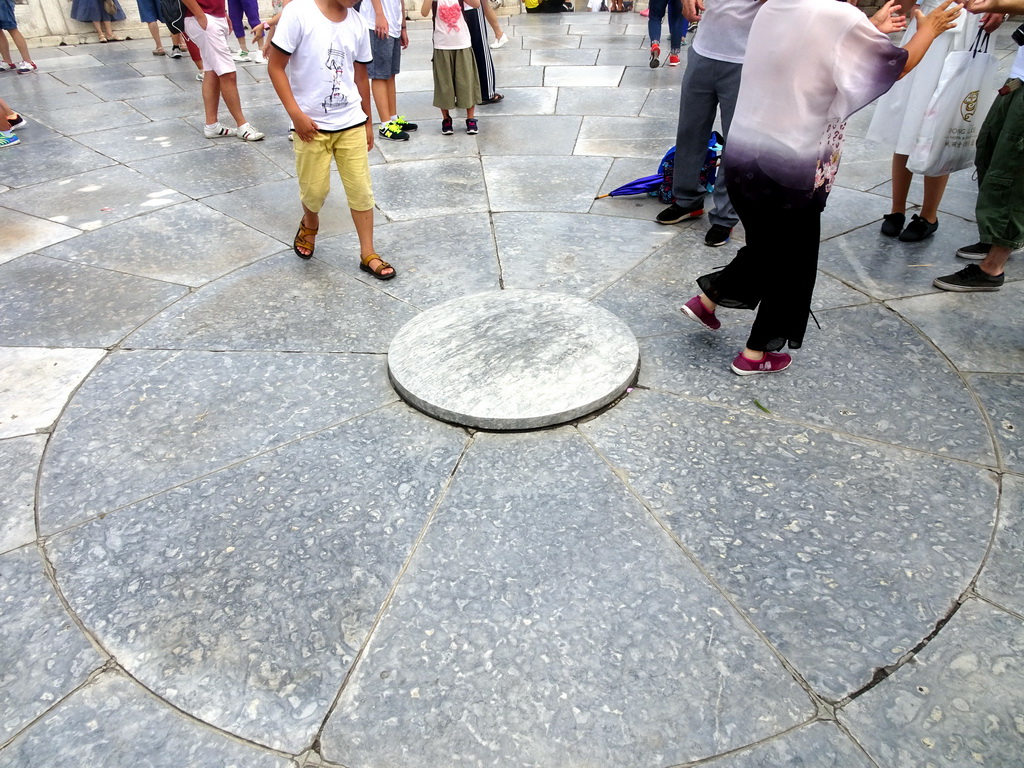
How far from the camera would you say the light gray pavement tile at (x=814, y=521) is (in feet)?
6.89

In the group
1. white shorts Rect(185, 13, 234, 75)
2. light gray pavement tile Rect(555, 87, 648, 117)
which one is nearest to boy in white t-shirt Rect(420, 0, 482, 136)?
light gray pavement tile Rect(555, 87, 648, 117)

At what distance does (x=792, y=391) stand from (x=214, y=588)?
2.48m

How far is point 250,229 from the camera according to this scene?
489 centimetres

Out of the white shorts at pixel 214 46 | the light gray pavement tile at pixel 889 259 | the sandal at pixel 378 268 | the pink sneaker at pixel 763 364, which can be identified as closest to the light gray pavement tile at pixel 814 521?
the pink sneaker at pixel 763 364

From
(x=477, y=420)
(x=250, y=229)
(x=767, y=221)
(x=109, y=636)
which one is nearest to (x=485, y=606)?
(x=477, y=420)

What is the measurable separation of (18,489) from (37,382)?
0.82 m

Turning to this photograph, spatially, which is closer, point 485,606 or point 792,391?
point 485,606

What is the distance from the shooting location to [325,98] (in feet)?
12.8

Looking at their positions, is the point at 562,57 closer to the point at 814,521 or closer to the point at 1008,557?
the point at 814,521

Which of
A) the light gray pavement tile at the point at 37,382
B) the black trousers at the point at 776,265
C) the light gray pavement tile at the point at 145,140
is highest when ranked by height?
the black trousers at the point at 776,265

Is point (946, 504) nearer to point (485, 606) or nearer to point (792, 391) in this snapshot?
point (792, 391)

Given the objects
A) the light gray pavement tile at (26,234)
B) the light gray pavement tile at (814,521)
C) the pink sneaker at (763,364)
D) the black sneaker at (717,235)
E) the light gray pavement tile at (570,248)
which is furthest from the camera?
the light gray pavement tile at (26,234)

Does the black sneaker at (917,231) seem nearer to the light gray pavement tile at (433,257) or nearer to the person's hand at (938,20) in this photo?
the person's hand at (938,20)

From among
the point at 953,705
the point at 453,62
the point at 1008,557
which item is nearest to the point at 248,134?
the point at 453,62
